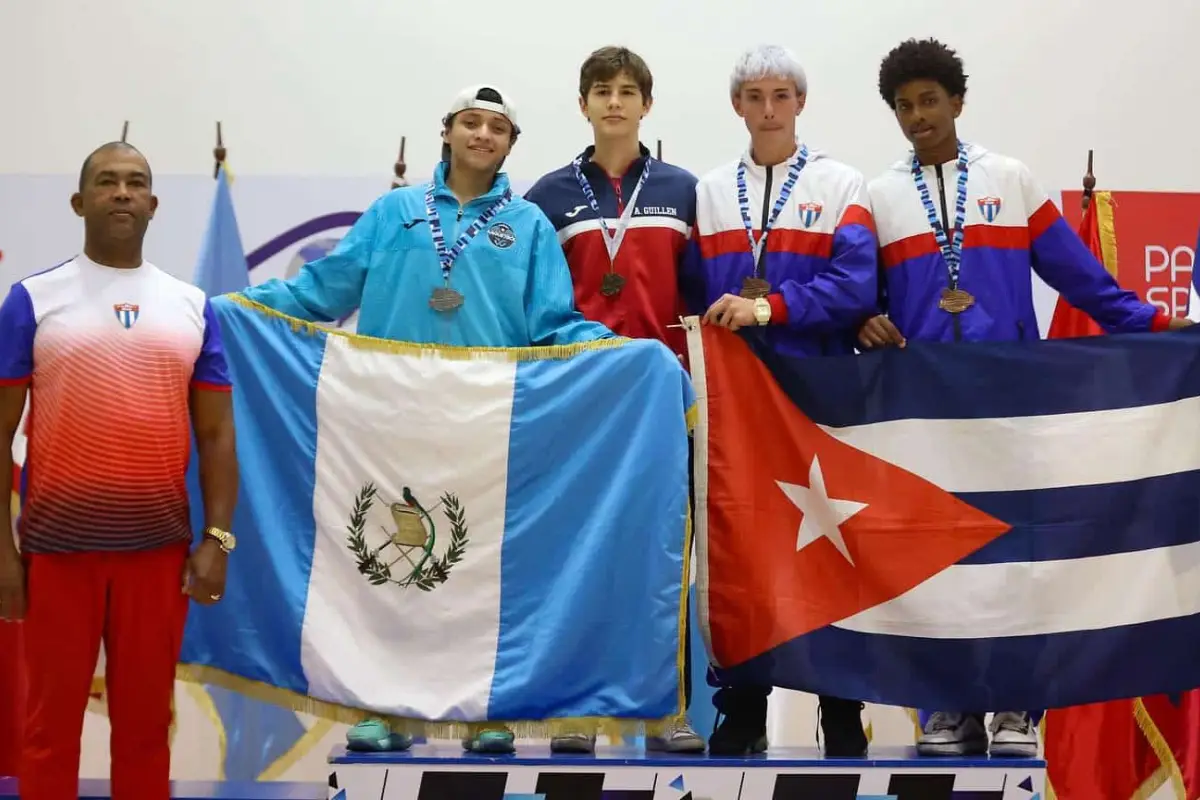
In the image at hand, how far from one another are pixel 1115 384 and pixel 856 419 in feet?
2.15

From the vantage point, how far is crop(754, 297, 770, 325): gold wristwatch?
305 cm

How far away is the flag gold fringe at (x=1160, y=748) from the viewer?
3.72 m

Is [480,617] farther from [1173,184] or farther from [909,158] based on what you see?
[1173,184]

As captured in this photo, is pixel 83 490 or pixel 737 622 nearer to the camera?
pixel 83 490

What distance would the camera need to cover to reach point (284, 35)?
189 inches

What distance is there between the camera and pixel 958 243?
315 centimetres

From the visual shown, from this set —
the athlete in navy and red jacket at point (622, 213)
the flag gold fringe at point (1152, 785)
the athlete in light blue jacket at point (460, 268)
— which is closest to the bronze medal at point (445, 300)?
the athlete in light blue jacket at point (460, 268)

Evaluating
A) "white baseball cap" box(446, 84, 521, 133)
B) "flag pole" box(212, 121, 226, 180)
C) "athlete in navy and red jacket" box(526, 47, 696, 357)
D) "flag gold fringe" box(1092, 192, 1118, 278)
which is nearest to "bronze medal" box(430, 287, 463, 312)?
"athlete in navy and red jacket" box(526, 47, 696, 357)

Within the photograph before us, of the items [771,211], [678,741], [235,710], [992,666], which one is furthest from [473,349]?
[235,710]

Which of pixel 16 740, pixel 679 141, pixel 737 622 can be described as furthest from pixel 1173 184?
pixel 16 740

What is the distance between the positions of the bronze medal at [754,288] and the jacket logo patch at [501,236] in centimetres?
60

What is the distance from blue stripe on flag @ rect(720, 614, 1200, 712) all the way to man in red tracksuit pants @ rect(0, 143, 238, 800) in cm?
137

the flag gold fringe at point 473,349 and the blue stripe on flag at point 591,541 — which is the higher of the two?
the flag gold fringe at point 473,349

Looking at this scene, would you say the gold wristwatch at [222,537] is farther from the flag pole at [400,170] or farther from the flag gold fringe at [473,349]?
the flag pole at [400,170]
